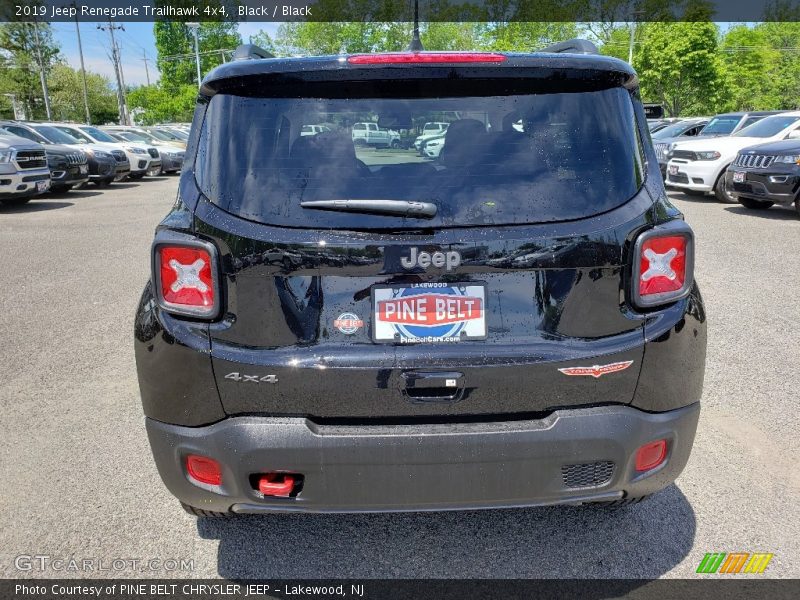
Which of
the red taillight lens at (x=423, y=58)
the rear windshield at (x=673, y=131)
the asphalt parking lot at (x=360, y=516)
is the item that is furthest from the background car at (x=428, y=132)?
the rear windshield at (x=673, y=131)

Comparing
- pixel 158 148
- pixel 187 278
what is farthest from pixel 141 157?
pixel 187 278

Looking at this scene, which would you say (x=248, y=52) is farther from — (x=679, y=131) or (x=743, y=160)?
(x=679, y=131)

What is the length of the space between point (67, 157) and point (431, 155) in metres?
16.5

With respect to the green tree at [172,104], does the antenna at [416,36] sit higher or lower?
higher

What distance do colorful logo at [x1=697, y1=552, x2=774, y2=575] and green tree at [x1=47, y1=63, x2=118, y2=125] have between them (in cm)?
7625

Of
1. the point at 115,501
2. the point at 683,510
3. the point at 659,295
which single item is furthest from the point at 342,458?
the point at 683,510

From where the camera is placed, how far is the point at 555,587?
8.01 feet

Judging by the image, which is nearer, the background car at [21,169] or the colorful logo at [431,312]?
the colorful logo at [431,312]

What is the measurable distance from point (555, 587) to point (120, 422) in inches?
104

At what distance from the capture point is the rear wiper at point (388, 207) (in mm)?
2094

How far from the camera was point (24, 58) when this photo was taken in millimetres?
55188

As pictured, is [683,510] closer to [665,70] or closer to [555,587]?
[555,587]

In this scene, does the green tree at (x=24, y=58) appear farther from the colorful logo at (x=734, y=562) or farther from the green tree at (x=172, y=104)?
the colorful logo at (x=734, y=562)

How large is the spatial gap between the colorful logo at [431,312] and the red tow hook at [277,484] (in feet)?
2.03
